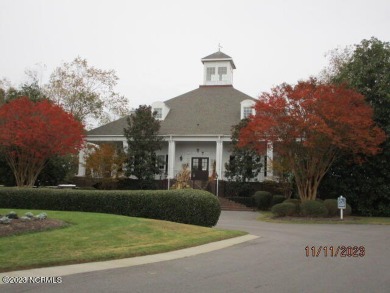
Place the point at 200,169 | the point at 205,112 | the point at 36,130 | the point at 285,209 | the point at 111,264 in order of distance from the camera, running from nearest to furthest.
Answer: the point at 111,264
the point at 285,209
the point at 36,130
the point at 200,169
the point at 205,112

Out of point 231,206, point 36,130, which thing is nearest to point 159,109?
point 231,206

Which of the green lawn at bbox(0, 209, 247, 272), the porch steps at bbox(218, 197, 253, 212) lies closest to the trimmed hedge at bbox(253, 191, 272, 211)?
the porch steps at bbox(218, 197, 253, 212)

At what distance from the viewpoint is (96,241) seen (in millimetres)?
11008

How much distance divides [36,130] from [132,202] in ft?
35.3

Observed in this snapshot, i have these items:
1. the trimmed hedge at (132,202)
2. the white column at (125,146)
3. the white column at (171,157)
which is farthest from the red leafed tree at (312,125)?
the white column at (125,146)

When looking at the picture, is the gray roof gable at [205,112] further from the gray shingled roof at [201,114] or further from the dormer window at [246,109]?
the dormer window at [246,109]

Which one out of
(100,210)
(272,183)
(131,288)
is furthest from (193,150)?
(131,288)

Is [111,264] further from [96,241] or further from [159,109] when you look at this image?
[159,109]

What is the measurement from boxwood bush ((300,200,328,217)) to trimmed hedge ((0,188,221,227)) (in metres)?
7.84

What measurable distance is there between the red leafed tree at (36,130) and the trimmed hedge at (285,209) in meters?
12.8

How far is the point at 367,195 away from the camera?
86.3 ft

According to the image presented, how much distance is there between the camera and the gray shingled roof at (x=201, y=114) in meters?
34.5

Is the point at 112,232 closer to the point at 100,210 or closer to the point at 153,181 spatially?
the point at 100,210
